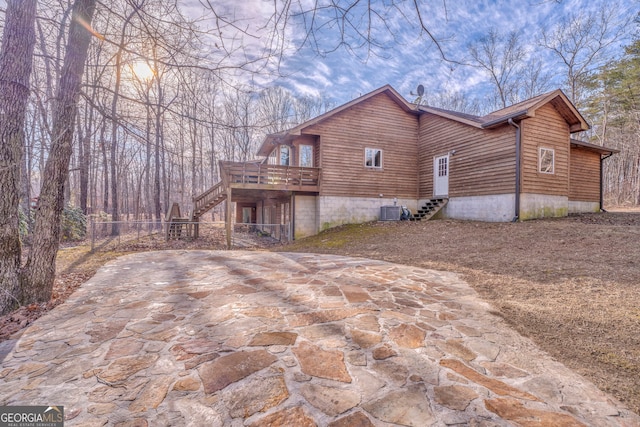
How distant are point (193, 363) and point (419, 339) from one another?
1.88 m

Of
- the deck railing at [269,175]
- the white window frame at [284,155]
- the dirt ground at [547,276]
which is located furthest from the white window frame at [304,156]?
the dirt ground at [547,276]

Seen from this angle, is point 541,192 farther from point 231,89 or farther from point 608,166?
point 608,166

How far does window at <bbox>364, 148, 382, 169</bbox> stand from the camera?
43.7ft

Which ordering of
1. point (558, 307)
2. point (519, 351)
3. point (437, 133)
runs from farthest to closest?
point (437, 133) < point (558, 307) < point (519, 351)

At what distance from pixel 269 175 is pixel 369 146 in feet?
16.9

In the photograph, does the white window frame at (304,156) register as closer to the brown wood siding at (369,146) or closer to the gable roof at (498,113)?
the brown wood siding at (369,146)

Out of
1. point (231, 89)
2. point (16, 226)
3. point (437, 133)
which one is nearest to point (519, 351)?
point (231, 89)

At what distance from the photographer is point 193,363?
→ 2.06m

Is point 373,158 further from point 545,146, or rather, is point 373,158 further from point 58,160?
point 58,160

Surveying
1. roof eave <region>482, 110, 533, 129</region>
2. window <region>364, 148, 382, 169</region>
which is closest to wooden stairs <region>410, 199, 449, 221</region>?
window <region>364, 148, 382, 169</region>

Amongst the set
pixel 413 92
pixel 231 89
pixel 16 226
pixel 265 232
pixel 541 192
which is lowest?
pixel 265 232

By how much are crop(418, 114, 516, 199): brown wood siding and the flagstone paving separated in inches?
354

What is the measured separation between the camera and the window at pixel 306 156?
13078 millimetres

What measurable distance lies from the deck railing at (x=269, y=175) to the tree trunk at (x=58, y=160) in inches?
276
